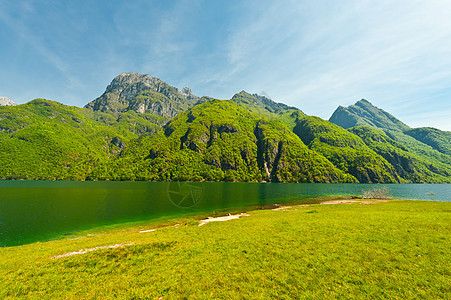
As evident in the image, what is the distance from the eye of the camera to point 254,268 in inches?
508

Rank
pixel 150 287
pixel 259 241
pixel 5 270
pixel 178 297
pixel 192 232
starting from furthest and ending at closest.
Answer: pixel 192 232
pixel 259 241
pixel 5 270
pixel 150 287
pixel 178 297

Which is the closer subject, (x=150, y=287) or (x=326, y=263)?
(x=150, y=287)

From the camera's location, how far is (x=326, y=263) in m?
13.0

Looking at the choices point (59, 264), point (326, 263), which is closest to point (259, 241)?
point (326, 263)

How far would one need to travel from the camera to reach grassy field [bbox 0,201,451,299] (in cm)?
1030

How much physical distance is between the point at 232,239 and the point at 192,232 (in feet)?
24.0

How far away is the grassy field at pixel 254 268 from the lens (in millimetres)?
10298

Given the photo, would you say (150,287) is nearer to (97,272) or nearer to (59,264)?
(97,272)

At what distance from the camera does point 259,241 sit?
1828 centimetres

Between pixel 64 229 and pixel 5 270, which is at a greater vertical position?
pixel 5 270

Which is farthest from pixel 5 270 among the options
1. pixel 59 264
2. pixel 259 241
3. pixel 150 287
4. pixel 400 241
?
pixel 400 241

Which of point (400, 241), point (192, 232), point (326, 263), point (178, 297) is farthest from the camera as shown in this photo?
point (192, 232)

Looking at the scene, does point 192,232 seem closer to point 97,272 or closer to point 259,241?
point 259,241

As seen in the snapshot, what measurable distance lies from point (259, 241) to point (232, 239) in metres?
3.11
